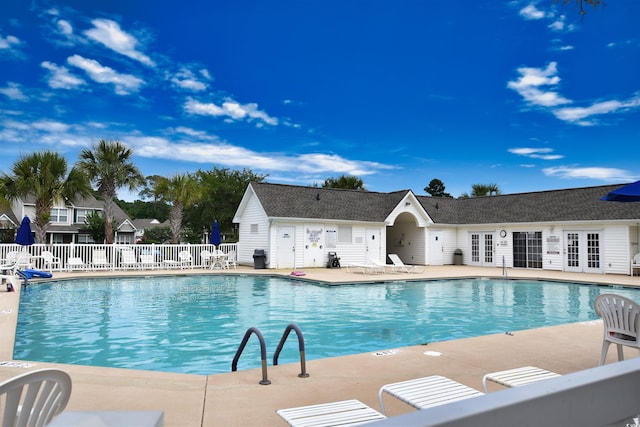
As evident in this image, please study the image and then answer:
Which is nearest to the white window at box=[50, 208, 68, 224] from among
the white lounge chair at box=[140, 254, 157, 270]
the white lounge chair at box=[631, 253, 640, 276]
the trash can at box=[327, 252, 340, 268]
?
the white lounge chair at box=[140, 254, 157, 270]

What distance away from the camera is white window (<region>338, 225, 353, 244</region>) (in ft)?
78.7

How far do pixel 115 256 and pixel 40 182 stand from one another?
5.42 meters

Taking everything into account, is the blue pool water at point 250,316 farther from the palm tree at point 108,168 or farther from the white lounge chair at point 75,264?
the palm tree at point 108,168

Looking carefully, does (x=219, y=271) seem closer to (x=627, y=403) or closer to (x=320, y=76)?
(x=320, y=76)

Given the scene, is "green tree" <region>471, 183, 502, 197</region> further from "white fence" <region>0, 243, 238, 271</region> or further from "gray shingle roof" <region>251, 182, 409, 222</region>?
"white fence" <region>0, 243, 238, 271</region>

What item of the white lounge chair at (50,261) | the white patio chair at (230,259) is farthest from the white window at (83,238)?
the white patio chair at (230,259)

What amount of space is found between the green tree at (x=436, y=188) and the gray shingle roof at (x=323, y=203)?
129ft

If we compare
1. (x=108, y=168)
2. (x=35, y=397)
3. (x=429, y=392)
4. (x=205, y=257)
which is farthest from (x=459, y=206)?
(x=35, y=397)

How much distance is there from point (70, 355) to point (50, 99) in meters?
25.4

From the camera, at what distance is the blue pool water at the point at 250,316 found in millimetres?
7375

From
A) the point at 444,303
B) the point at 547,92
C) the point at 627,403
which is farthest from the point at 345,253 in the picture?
the point at 627,403

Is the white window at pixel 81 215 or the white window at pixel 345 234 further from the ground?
the white window at pixel 81 215

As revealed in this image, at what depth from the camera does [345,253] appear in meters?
24.0

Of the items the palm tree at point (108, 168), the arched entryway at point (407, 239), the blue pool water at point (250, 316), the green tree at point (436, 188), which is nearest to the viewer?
the blue pool water at point (250, 316)
